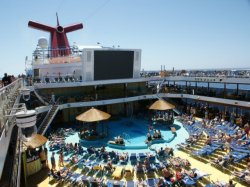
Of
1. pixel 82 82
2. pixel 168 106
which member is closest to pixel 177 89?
pixel 168 106

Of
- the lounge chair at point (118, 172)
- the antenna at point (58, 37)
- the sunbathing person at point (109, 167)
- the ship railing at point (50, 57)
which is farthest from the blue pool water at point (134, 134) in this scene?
the antenna at point (58, 37)

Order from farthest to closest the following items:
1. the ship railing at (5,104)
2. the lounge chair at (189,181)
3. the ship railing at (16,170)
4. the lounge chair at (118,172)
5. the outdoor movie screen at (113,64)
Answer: the outdoor movie screen at (113,64) < the lounge chair at (118,172) < the lounge chair at (189,181) < the ship railing at (16,170) < the ship railing at (5,104)

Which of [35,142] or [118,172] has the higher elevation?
[35,142]

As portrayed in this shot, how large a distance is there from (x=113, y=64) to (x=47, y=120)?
10.7 metres

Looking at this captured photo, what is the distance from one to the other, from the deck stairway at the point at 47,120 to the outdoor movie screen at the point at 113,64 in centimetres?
670

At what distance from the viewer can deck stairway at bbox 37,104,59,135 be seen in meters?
19.3

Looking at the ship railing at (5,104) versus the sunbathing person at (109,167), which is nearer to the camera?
the ship railing at (5,104)

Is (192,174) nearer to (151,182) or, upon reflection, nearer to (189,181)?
(189,181)

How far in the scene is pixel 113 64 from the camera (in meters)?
27.6

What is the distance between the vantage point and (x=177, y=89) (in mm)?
29594

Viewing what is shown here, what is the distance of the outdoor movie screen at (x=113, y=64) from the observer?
26.6m

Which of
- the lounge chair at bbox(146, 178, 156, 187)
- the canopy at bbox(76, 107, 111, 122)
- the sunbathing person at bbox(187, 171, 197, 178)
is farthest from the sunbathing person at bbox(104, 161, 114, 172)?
the canopy at bbox(76, 107, 111, 122)

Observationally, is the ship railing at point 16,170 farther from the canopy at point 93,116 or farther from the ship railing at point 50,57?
the ship railing at point 50,57

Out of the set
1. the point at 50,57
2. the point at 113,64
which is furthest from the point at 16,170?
the point at 50,57
